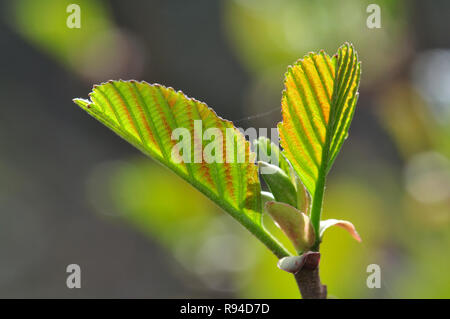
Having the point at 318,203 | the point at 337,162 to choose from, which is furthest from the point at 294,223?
the point at 337,162

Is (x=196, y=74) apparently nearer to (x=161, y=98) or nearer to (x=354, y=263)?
(x=354, y=263)

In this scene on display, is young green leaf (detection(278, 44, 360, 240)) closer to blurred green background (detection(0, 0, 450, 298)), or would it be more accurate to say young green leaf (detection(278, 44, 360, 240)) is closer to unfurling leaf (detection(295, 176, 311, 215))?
unfurling leaf (detection(295, 176, 311, 215))

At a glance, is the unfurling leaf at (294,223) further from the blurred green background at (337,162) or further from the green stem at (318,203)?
→ the blurred green background at (337,162)

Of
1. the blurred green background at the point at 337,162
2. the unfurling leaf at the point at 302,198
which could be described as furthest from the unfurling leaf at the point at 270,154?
the blurred green background at the point at 337,162

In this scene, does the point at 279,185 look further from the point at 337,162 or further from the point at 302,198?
the point at 337,162

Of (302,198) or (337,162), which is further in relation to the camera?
(337,162)

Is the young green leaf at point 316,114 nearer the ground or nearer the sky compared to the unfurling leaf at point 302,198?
nearer the sky
